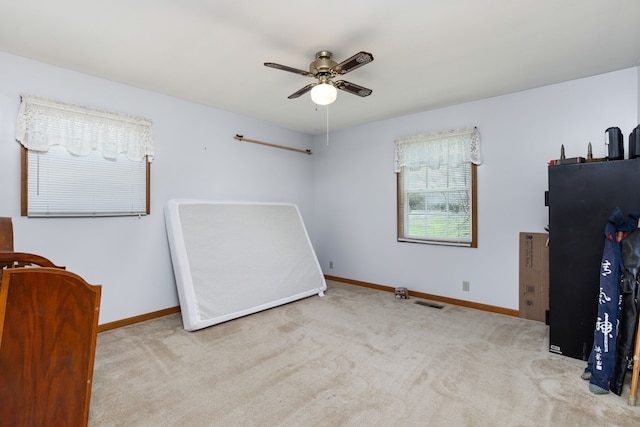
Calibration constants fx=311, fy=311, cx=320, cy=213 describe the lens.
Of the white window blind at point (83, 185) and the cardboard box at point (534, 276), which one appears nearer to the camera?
the white window blind at point (83, 185)

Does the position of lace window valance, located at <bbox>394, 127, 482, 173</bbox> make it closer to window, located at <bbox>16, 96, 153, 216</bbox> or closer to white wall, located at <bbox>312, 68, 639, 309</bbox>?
white wall, located at <bbox>312, 68, 639, 309</bbox>

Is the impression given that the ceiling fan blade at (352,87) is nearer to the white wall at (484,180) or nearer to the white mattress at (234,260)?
the white wall at (484,180)

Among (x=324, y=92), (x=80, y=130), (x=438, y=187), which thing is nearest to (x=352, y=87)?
(x=324, y=92)

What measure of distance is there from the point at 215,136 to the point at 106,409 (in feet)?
10.4

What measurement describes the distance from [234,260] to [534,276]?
3.42 m

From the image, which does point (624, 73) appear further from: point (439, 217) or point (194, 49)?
point (194, 49)

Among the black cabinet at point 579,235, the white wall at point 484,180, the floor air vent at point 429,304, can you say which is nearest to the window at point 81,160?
the white wall at point 484,180

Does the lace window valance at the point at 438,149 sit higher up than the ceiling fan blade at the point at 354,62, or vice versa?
the ceiling fan blade at the point at 354,62

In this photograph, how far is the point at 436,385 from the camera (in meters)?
2.19

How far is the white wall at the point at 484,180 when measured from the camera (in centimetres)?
314

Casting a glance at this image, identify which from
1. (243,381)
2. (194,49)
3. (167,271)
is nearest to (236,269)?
(167,271)

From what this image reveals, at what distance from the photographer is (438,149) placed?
4.08 meters

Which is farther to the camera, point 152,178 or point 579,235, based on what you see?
point 152,178

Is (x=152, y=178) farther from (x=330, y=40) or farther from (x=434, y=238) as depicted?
(x=434, y=238)
